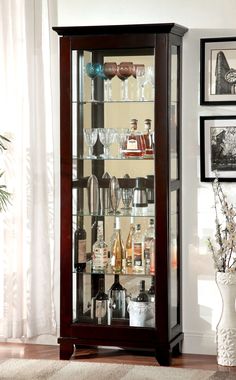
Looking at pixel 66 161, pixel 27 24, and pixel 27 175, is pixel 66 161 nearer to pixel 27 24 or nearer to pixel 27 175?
pixel 27 175

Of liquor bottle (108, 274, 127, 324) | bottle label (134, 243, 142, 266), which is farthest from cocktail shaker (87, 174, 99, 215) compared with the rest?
liquor bottle (108, 274, 127, 324)

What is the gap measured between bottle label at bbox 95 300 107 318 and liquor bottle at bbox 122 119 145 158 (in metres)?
0.99

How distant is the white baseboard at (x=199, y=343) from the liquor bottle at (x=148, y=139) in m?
1.28

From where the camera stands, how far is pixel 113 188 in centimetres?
565

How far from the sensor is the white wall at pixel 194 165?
5715 mm

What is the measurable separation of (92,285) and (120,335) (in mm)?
391

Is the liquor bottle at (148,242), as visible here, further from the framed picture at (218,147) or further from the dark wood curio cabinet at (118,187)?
the framed picture at (218,147)

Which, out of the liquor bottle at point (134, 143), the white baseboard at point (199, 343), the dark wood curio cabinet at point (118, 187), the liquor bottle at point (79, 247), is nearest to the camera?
the dark wood curio cabinet at point (118, 187)

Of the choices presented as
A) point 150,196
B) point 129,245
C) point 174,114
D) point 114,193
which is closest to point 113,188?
point 114,193

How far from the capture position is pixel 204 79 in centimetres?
571

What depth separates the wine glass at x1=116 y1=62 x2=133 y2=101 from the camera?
5.59 metres

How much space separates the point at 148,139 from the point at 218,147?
0.50 metres

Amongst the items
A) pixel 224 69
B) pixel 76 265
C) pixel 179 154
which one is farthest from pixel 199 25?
pixel 76 265

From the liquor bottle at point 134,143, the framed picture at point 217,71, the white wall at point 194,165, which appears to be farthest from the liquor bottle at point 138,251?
the framed picture at point 217,71
